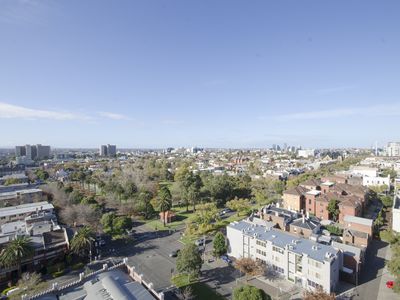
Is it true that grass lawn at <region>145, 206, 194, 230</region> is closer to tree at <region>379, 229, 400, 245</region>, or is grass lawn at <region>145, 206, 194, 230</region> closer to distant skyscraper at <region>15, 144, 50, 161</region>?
tree at <region>379, 229, 400, 245</region>

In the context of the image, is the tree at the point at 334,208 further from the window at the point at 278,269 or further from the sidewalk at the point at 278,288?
the sidewalk at the point at 278,288

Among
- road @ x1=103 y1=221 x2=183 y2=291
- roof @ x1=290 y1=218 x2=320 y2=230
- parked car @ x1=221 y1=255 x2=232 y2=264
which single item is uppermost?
roof @ x1=290 y1=218 x2=320 y2=230

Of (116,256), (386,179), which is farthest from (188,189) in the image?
(386,179)

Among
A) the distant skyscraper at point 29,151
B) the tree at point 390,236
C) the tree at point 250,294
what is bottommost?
the tree at point 390,236

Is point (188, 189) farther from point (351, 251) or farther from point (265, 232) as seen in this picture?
point (351, 251)

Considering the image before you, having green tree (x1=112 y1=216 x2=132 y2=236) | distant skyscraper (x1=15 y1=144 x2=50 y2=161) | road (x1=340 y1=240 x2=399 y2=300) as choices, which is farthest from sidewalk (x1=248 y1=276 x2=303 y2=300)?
distant skyscraper (x1=15 y1=144 x2=50 y2=161)

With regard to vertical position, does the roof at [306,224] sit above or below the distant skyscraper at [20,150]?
below

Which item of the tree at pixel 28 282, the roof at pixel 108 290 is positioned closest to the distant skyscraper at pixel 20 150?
the tree at pixel 28 282
